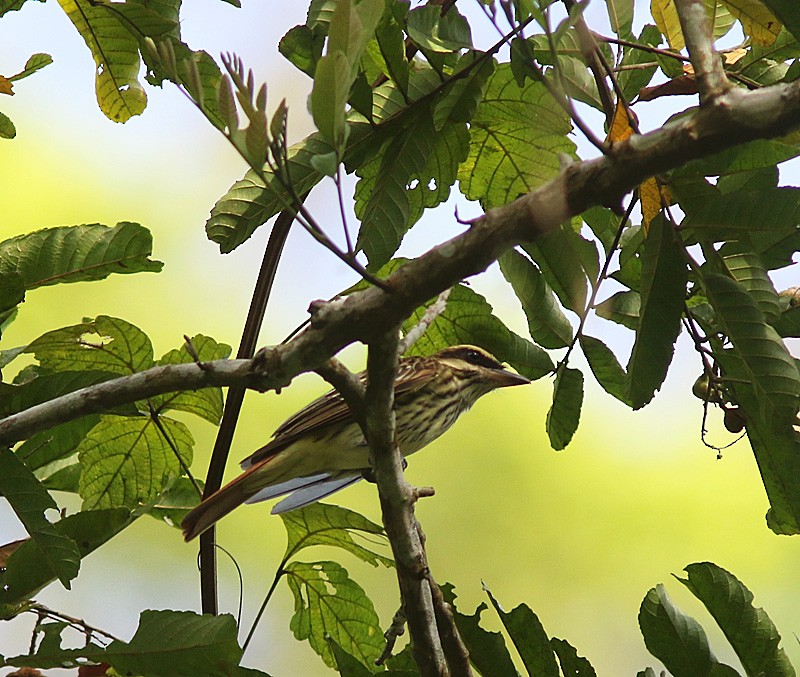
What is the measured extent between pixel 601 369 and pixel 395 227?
624 millimetres

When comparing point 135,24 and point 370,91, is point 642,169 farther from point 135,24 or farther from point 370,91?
point 135,24

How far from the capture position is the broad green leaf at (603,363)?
2246 mm

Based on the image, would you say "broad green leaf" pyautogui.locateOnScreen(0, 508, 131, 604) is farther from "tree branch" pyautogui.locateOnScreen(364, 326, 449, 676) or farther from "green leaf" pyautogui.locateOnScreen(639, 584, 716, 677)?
"green leaf" pyautogui.locateOnScreen(639, 584, 716, 677)

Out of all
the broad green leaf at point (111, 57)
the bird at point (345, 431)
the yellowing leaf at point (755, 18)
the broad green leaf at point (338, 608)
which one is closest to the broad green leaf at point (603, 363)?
the bird at point (345, 431)

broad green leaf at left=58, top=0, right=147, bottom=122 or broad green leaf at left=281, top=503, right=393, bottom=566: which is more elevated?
broad green leaf at left=58, top=0, right=147, bottom=122

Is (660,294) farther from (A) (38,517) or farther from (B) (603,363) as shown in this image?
(A) (38,517)

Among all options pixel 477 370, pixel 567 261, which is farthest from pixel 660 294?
pixel 477 370

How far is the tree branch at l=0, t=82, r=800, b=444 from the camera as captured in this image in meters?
1.17

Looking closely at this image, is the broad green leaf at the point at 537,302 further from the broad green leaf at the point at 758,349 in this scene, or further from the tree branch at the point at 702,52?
the tree branch at the point at 702,52

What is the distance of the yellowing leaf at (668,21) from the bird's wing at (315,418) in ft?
4.02

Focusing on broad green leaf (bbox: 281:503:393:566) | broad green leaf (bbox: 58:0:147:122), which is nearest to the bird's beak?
broad green leaf (bbox: 281:503:393:566)

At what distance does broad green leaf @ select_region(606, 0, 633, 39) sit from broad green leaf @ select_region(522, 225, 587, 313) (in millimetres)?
451

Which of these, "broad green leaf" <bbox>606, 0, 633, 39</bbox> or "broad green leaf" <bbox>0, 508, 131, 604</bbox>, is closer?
"broad green leaf" <bbox>0, 508, 131, 604</bbox>

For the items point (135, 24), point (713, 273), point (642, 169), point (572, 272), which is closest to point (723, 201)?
point (713, 273)
